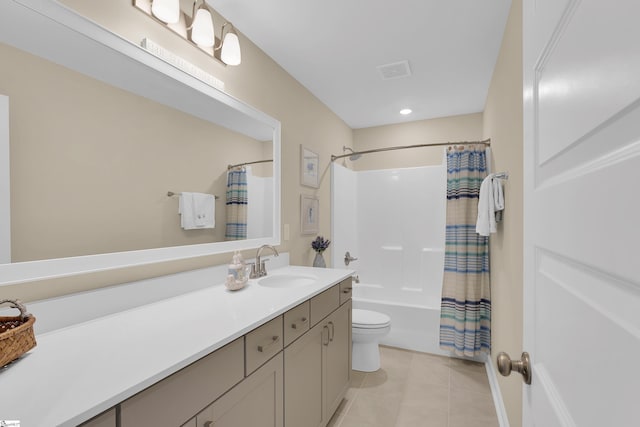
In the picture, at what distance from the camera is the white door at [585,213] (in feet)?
1.08

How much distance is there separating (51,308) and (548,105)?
1532mm

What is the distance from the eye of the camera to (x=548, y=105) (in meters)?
0.59

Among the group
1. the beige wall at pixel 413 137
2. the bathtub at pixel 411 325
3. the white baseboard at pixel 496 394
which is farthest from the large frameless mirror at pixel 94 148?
the beige wall at pixel 413 137

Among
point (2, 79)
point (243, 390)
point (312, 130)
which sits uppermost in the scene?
point (312, 130)

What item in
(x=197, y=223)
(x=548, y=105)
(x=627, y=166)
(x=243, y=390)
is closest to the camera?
(x=627, y=166)

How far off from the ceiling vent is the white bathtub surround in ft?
3.63

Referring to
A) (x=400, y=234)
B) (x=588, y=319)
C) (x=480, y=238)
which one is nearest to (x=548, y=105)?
(x=588, y=319)

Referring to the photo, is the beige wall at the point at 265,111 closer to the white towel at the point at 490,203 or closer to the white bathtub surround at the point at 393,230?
the white bathtub surround at the point at 393,230

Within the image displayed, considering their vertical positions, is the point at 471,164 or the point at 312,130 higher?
the point at 312,130

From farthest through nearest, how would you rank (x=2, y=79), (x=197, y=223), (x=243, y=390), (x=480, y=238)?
1. (x=480, y=238)
2. (x=197, y=223)
3. (x=243, y=390)
4. (x=2, y=79)

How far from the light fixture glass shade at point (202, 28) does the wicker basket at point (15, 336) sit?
1364 millimetres

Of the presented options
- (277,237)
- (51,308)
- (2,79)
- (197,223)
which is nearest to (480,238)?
(277,237)

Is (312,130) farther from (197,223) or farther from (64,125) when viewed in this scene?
(64,125)

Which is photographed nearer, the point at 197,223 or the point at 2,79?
the point at 2,79
